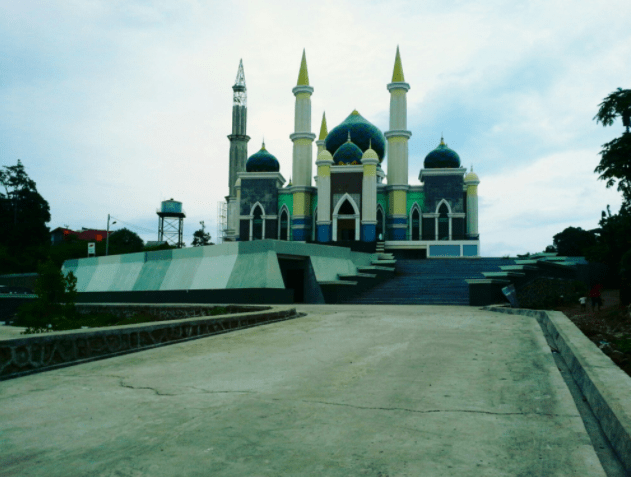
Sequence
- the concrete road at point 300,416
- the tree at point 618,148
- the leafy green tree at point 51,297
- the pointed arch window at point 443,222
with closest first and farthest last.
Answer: the concrete road at point 300,416
the tree at point 618,148
the leafy green tree at point 51,297
the pointed arch window at point 443,222

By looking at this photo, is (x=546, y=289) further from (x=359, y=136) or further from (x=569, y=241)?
(x=569, y=241)

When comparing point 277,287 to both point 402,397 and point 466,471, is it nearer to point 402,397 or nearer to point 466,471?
point 402,397

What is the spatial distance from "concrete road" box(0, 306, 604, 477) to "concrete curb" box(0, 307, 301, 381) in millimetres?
292

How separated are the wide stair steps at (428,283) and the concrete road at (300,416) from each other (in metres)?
14.4

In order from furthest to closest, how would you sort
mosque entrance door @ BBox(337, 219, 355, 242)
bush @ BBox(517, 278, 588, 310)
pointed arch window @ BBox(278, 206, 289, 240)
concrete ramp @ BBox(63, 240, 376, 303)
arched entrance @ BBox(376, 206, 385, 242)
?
pointed arch window @ BBox(278, 206, 289, 240) → arched entrance @ BBox(376, 206, 385, 242) → mosque entrance door @ BBox(337, 219, 355, 242) → bush @ BBox(517, 278, 588, 310) → concrete ramp @ BBox(63, 240, 376, 303)

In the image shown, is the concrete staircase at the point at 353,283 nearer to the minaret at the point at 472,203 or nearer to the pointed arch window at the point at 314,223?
the pointed arch window at the point at 314,223

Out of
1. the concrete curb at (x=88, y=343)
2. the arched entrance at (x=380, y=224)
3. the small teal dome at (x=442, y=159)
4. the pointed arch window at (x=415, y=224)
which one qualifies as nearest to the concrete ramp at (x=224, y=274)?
the concrete curb at (x=88, y=343)

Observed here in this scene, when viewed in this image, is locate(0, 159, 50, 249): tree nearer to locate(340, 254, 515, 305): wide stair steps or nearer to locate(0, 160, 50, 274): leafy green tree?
locate(0, 160, 50, 274): leafy green tree

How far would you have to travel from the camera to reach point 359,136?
4503 cm

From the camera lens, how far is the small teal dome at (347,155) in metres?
41.7

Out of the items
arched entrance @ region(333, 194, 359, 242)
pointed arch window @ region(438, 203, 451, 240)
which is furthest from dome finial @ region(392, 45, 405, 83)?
arched entrance @ region(333, 194, 359, 242)

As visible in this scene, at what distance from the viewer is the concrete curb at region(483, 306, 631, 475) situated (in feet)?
10.3

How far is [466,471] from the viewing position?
2.88 metres

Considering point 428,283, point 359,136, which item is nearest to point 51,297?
point 428,283
